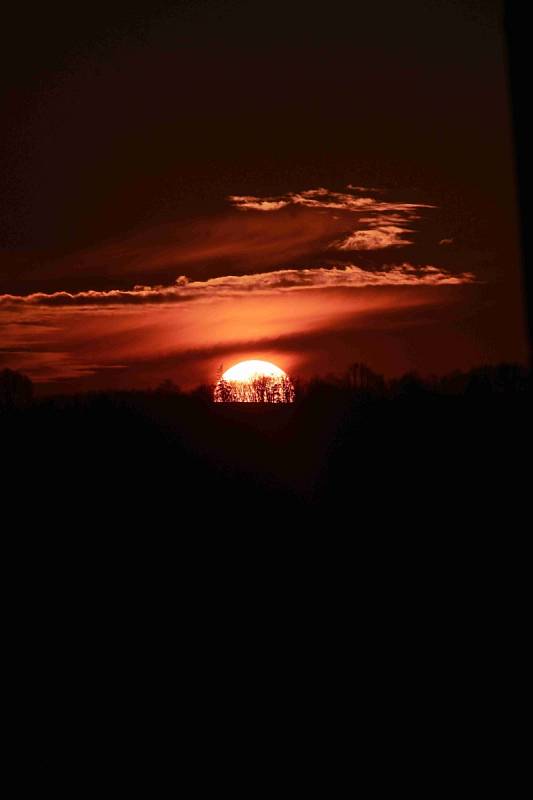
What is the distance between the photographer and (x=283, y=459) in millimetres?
7344

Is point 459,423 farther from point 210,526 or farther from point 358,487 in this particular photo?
point 210,526

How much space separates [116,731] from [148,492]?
261 cm

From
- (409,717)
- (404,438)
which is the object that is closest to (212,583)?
(409,717)

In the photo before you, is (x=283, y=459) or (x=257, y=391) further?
(x=257, y=391)

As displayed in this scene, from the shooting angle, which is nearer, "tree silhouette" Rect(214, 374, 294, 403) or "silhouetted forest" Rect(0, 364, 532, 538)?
"silhouetted forest" Rect(0, 364, 532, 538)

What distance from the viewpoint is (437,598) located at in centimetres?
514

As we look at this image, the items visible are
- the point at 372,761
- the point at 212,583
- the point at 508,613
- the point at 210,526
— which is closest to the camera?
the point at 372,761

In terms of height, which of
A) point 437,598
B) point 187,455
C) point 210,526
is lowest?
point 437,598

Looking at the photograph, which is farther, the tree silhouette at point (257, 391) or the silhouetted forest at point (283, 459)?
the tree silhouette at point (257, 391)

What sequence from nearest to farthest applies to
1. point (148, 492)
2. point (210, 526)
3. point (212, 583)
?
point (212, 583) < point (210, 526) < point (148, 492)

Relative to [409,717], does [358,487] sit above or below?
above

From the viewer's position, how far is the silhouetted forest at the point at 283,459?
6129 millimetres

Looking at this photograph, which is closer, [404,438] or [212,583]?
[212,583]

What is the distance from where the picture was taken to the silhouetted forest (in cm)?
613
